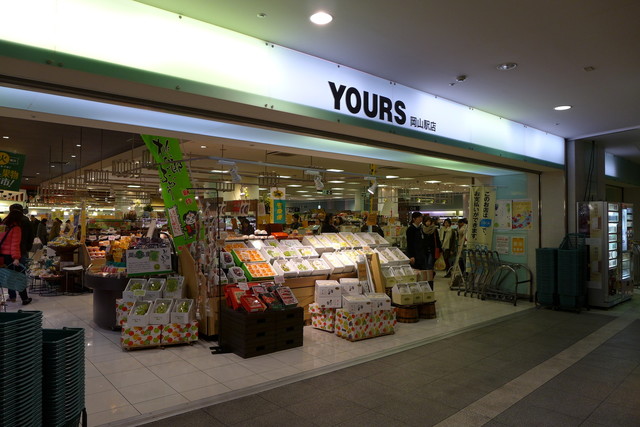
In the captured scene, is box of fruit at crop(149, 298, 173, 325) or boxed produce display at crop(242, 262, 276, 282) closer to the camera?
box of fruit at crop(149, 298, 173, 325)

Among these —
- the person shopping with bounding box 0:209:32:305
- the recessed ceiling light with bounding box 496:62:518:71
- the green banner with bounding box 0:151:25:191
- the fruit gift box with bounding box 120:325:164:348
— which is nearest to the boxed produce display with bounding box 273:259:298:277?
the fruit gift box with bounding box 120:325:164:348

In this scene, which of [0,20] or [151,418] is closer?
[0,20]

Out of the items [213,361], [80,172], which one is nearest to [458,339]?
[213,361]

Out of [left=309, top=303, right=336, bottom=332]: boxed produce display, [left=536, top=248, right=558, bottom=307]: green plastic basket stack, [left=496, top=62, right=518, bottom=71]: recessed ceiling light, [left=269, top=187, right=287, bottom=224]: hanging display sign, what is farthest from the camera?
[left=269, top=187, right=287, bottom=224]: hanging display sign

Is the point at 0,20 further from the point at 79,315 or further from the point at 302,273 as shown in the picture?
the point at 79,315

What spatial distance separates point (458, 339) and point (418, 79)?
365 centimetres

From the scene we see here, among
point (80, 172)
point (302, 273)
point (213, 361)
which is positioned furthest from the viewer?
point (80, 172)

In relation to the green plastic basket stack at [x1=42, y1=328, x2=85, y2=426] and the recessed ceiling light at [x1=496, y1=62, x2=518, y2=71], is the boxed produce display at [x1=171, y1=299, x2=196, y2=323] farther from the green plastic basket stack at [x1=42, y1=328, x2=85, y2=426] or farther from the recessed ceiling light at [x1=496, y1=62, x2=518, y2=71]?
the recessed ceiling light at [x1=496, y1=62, x2=518, y2=71]

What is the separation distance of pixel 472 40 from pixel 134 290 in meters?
5.16

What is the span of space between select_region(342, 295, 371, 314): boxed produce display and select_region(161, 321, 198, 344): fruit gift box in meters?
2.08

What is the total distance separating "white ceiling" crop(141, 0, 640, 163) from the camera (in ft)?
10.8

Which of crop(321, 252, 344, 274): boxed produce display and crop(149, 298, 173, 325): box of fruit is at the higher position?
crop(321, 252, 344, 274): boxed produce display

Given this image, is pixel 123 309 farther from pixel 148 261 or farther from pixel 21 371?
pixel 21 371

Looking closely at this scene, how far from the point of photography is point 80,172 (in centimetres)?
1427
